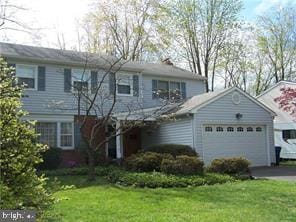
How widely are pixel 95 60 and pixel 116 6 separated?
46.7 ft

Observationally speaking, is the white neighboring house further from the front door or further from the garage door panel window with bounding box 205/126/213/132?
the front door

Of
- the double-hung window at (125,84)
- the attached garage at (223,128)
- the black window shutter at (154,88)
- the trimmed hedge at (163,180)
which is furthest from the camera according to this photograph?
the black window shutter at (154,88)

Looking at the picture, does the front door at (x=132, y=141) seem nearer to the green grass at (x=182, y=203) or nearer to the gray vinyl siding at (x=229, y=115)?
the gray vinyl siding at (x=229, y=115)

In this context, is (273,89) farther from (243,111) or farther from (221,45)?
(243,111)

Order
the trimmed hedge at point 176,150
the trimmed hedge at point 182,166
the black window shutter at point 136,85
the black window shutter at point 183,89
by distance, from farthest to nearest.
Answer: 1. the black window shutter at point 183,89
2. the black window shutter at point 136,85
3. the trimmed hedge at point 176,150
4. the trimmed hedge at point 182,166

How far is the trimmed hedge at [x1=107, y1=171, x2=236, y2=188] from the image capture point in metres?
14.0

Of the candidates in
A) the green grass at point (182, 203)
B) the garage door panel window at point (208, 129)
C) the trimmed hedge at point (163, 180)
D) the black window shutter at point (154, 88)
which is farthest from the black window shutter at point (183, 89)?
the green grass at point (182, 203)

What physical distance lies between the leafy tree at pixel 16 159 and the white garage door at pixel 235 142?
16222 mm

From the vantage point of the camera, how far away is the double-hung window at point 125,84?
24609 mm

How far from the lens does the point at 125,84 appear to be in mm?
24891

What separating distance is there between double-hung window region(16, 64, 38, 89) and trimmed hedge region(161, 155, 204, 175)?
30.4ft

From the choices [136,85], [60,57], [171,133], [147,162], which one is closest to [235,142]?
[171,133]

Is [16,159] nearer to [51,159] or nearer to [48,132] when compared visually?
[51,159]

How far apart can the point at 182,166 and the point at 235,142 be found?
7247 mm
